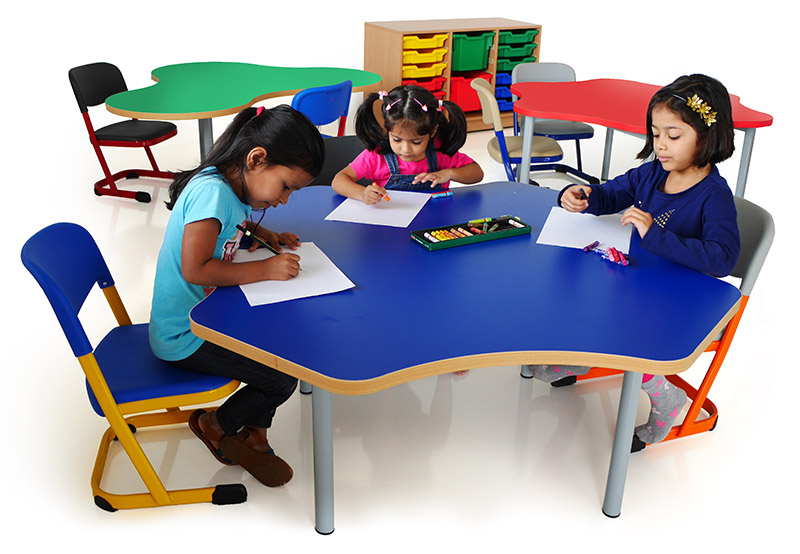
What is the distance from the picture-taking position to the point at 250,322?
4.84 ft

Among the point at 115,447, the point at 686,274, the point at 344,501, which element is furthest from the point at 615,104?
the point at 115,447

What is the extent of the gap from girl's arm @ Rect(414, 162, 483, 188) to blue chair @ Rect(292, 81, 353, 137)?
1452 mm

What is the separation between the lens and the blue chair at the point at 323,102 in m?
3.62

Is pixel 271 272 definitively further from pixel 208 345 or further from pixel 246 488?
pixel 246 488

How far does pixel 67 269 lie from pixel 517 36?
15.9ft

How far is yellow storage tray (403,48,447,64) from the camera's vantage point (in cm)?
538

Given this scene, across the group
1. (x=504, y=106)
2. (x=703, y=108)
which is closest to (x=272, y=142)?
(x=703, y=108)

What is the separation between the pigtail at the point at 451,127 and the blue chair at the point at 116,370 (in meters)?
1.12

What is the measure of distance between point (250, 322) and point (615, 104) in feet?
9.22

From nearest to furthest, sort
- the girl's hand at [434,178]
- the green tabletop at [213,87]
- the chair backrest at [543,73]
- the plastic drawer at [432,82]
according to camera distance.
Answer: the girl's hand at [434,178] < the green tabletop at [213,87] < the chair backrest at [543,73] < the plastic drawer at [432,82]

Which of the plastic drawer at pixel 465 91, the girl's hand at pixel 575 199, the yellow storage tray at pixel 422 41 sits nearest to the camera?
the girl's hand at pixel 575 199

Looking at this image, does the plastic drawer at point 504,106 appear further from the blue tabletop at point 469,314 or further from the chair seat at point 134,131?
the blue tabletop at point 469,314

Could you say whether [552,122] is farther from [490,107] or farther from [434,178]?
[434,178]

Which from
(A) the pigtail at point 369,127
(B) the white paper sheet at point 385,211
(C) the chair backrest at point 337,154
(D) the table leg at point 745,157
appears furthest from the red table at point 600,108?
(B) the white paper sheet at point 385,211
